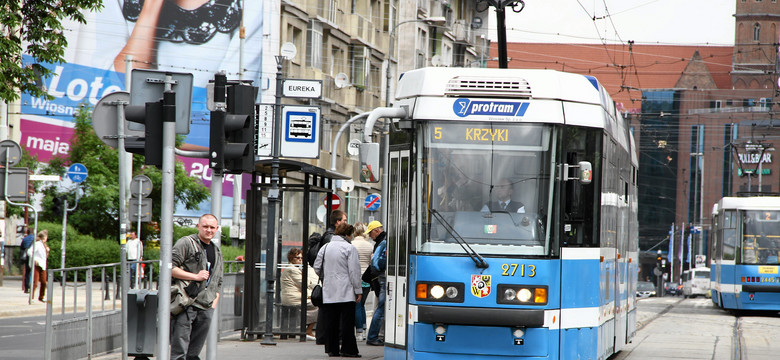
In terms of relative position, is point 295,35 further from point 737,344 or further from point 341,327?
point 341,327

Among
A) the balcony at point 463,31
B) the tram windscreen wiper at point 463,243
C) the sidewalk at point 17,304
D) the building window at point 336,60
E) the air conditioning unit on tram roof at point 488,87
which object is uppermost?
the balcony at point 463,31

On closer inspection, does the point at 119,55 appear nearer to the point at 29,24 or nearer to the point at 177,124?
the point at 29,24

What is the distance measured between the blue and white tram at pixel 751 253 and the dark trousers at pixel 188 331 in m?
21.4

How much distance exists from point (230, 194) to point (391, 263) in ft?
123

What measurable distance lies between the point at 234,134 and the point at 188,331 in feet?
6.90

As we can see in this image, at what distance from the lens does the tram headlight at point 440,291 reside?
1156cm

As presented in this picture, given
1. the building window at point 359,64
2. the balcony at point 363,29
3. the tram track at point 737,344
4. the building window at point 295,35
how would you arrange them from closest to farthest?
the tram track at point 737,344 < the building window at point 295,35 < the balcony at point 363,29 < the building window at point 359,64

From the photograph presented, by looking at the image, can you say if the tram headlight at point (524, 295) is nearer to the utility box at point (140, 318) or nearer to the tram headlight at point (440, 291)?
the tram headlight at point (440, 291)

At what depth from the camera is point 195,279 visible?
10844mm

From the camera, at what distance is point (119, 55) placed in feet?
161

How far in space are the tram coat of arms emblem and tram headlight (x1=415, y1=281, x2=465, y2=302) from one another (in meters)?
0.11

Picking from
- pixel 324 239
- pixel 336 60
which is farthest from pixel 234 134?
pixel 336 60

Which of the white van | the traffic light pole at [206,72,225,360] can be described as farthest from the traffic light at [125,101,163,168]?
the white van

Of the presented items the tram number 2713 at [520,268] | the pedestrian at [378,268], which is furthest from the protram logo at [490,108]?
the pedestrian at [378,268]
